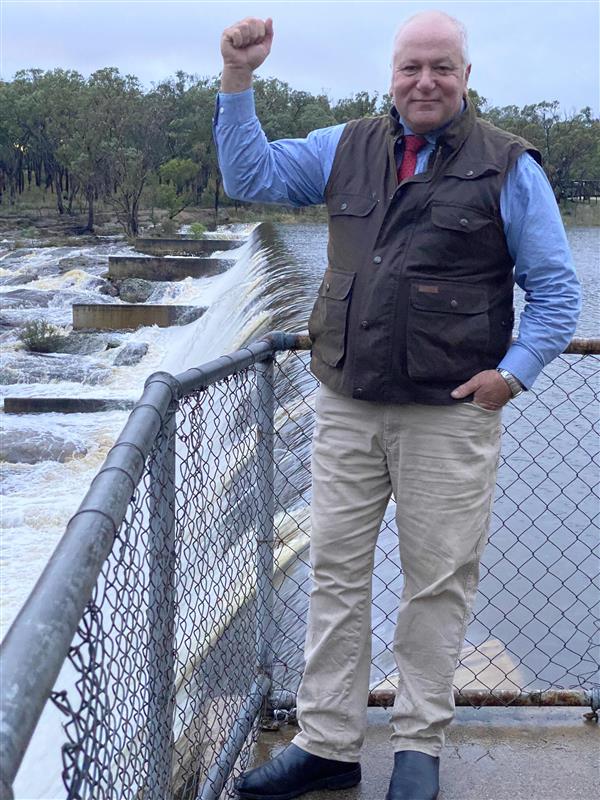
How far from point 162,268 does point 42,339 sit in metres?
8.21

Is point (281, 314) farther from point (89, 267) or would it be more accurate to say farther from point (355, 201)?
point (89, 267)

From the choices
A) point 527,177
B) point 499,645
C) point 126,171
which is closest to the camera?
point 527,177

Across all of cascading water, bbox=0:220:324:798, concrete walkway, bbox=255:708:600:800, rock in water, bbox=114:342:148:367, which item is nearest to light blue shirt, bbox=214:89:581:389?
concrete walkway, bbox=255:708:600:800

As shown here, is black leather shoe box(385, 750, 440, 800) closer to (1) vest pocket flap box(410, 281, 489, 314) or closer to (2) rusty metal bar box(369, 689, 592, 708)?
(2) rusty metal bar box(369, 689, 592, 708)

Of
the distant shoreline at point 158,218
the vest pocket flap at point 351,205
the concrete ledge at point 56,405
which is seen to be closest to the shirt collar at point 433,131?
the vest pocket flap at point 351,205

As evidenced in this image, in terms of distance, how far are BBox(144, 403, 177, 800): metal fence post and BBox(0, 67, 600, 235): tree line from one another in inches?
1616

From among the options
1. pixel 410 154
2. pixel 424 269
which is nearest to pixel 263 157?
pixel 410 154

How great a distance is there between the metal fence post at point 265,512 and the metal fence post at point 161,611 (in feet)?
2.70

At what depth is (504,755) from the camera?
2.60 m

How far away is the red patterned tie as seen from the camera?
86.3 inches

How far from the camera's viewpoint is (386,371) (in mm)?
2164

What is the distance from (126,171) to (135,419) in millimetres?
43160

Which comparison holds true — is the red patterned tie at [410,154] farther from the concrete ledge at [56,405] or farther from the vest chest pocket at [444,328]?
the concrete ledge at [56,405]

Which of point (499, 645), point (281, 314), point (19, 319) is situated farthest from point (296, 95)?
point (499, 645)
